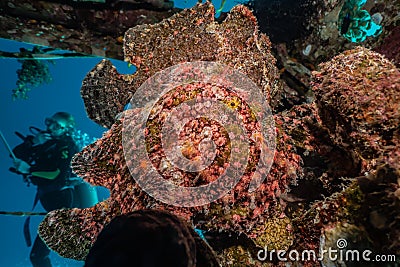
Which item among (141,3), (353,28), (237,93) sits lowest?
(237,93)

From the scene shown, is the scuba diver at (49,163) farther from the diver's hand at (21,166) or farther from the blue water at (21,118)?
the blue water at (21,118)

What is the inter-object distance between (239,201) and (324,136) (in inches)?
42.2

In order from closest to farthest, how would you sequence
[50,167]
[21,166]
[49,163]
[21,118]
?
[21,166] → [50,167] → [49,163] → [21,118]

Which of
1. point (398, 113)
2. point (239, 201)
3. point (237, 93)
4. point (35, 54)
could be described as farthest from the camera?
point (35, 54)

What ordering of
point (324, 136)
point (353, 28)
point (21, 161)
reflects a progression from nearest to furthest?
point (324, 136) < point (353, 28) < point (21, 161)

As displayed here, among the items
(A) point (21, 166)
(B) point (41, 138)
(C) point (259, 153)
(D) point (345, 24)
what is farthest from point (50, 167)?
(D) point (345, 24)

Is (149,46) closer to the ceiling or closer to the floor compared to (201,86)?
closer to the ceiling

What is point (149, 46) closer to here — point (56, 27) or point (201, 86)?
point (201, 86)

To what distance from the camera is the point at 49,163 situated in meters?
11.4

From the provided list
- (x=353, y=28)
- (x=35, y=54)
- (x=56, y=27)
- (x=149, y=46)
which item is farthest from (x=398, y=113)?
(x=35, y=54)

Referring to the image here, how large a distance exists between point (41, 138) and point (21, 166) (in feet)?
5.53

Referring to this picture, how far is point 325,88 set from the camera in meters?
2.29

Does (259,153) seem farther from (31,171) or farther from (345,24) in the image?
(31,171)

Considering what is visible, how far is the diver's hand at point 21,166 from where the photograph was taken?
10547 millimetres
